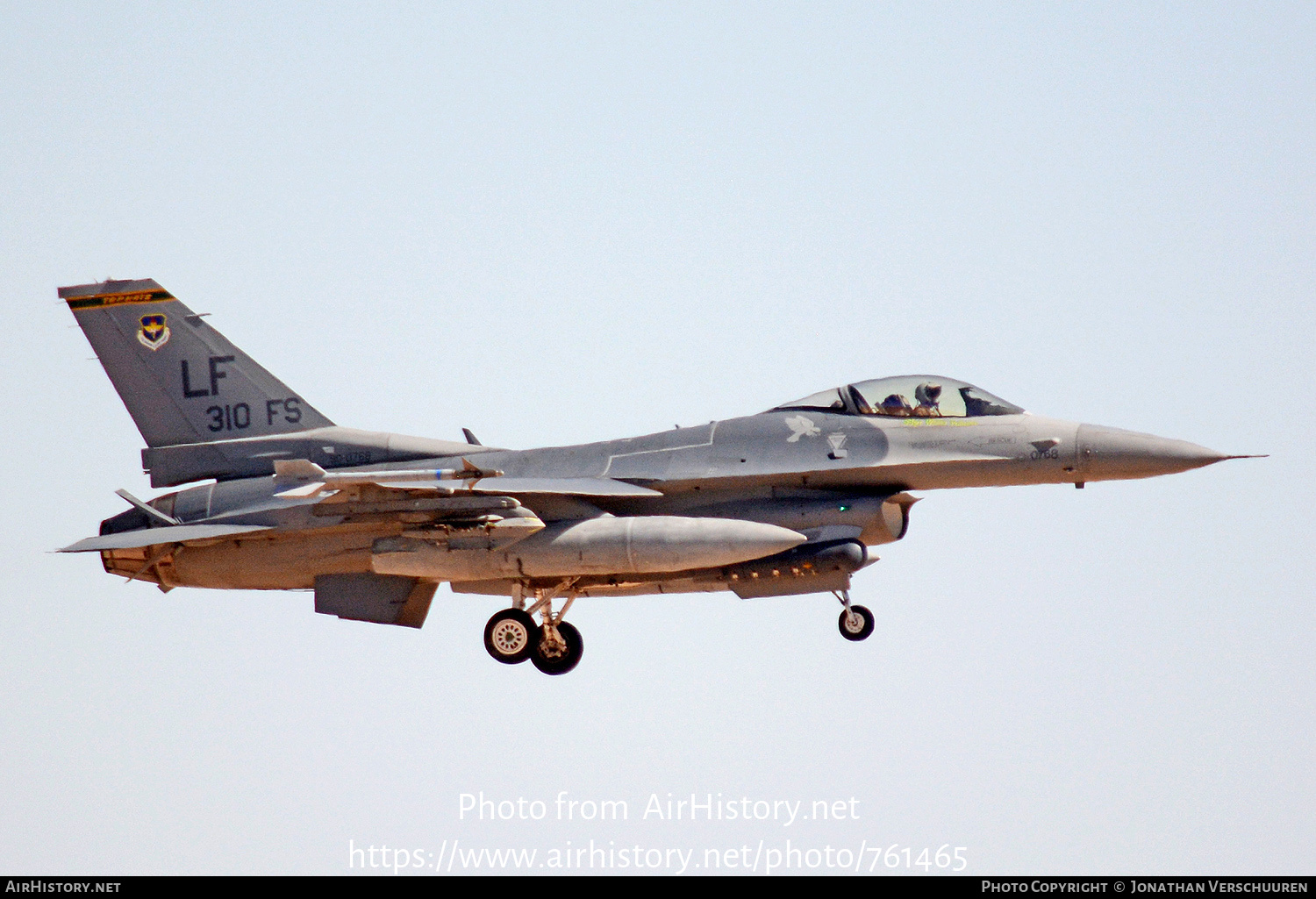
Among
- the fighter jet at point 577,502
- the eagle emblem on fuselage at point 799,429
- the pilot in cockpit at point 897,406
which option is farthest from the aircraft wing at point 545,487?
the pilot in cockpit at point 897,406

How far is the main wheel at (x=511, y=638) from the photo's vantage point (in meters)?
17.8

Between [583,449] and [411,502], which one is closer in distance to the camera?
[411,502]

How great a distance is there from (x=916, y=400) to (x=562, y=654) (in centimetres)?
465

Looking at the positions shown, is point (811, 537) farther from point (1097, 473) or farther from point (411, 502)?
point (411, 502)

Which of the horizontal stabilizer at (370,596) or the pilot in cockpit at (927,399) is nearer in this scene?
the pilot in cockpit at (927,399)

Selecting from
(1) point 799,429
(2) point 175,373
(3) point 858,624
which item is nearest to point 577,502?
(1) point 799,429

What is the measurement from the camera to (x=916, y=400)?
17.6 meters

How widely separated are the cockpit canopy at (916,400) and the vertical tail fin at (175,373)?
19.5 feet

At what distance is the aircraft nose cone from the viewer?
1689cm

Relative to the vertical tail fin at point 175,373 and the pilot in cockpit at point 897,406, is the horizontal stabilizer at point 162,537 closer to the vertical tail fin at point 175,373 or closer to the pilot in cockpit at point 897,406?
the vertical tail fin at point 175,373

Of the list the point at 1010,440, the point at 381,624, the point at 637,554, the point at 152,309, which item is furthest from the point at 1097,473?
the point at 152,309

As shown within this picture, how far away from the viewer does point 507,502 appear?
17.1 meters
